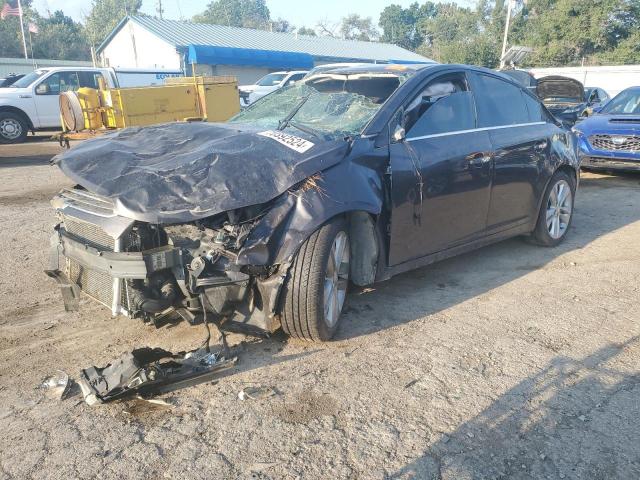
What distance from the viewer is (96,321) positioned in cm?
400

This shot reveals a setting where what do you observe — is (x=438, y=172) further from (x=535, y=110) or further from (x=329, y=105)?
(x=535, y=110)

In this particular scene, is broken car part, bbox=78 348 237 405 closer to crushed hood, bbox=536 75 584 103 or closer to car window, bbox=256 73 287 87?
crushed hood, bbox=536 75 584 103

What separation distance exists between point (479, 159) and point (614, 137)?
245 inches

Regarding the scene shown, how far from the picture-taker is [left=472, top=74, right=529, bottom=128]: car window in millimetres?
4918

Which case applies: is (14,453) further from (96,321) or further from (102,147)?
(102,147)

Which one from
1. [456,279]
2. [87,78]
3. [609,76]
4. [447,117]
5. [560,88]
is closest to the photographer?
[447,117]

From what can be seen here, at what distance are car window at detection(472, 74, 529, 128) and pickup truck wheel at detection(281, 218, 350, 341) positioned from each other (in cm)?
210

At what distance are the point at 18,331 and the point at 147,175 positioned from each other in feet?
5.31

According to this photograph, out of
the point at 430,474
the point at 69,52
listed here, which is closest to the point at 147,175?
the point at 430,474

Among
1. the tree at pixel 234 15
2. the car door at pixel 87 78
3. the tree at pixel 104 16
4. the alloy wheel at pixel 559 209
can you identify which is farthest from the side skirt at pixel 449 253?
the tree at pixel 234 15

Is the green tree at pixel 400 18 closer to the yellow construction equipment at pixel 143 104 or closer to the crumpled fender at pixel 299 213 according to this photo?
the yellow construction equipment at pixel 143 104

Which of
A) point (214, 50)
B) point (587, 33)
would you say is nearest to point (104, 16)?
point (214, 50)

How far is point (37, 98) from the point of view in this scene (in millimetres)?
15492

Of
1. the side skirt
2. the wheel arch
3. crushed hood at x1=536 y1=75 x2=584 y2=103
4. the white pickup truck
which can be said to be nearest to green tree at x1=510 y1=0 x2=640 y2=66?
crushed hood at x1=536 y1=75 x2=584 y2=103
